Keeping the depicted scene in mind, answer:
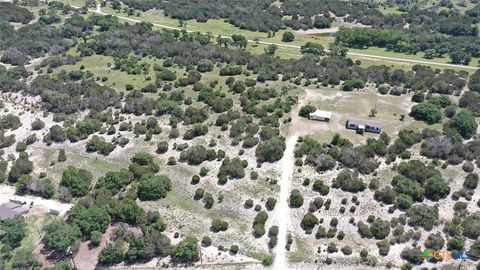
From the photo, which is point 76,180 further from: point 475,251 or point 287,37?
point 287,37

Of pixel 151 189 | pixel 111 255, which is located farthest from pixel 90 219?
pixel 151 189

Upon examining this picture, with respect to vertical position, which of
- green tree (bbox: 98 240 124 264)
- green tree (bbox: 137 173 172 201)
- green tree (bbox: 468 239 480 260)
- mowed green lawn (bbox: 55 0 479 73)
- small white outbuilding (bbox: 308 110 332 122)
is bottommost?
green tree (bbox: 98 240 124 264)

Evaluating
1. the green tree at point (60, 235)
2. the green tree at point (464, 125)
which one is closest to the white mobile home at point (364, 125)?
the green tree at point (464, 125)

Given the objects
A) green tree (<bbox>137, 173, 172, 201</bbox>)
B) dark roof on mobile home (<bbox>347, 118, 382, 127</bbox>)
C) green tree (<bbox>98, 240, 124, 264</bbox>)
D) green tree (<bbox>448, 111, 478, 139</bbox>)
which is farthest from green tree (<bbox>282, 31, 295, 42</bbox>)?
green tree (<bbox>98, 240, 124, 264</bbox>)

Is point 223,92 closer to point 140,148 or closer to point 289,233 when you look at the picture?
point 140,148

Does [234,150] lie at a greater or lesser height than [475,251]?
greater

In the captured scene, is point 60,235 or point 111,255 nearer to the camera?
point 111,255

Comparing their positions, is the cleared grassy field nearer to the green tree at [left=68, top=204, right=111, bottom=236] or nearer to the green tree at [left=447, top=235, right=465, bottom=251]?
the green tree at [left=447, top=235, right=465, bottom=251]
